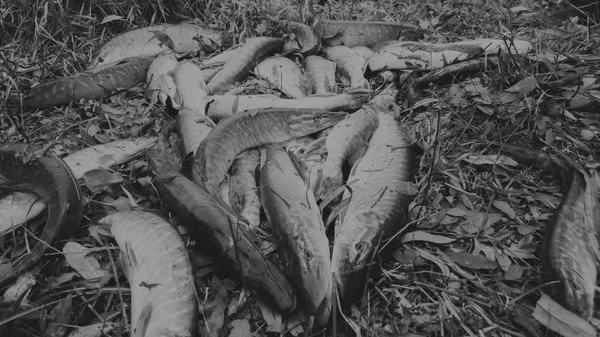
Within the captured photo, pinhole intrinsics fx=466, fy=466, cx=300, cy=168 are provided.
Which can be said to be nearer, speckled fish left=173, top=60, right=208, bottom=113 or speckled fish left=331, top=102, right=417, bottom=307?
speckled fish left=331, top=102, right=417, bottom=307

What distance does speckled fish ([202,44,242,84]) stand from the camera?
14.1ft

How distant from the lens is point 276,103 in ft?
11.9

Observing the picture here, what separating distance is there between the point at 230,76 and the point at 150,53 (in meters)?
1.07

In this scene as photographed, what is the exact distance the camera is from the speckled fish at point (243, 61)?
412 centimetres

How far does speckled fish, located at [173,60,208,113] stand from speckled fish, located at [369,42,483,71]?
1.52 meters

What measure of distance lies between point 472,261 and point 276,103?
1873 mm

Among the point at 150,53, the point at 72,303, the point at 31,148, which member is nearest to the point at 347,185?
the point at 72,303

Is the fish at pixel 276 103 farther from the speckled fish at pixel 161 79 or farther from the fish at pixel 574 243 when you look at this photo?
the fish at pixel 574 243

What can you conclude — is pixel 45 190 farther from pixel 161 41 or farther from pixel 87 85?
pixel 161 41

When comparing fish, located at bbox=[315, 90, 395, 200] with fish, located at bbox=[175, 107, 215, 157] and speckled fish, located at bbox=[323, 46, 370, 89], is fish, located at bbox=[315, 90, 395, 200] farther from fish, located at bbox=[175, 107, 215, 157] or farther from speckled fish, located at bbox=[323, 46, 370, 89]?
fish, located at bbox=[175, 107, 215, 157]

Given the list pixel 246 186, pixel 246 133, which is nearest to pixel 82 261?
pixel 246 186

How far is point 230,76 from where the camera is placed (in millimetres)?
4188

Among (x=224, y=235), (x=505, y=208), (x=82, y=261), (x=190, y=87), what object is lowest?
(x=505, y=208)

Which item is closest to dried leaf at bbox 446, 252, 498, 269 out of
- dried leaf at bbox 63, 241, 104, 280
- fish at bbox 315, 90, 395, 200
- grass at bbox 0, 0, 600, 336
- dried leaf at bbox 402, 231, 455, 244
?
grass at bbox 0, 0, 600, 336
